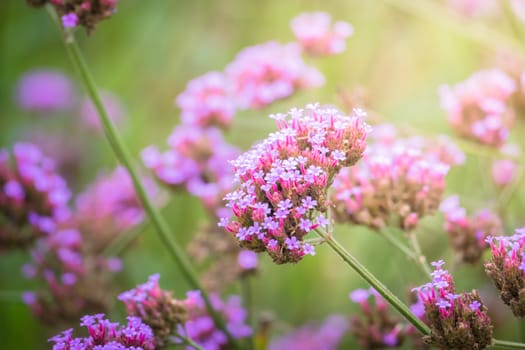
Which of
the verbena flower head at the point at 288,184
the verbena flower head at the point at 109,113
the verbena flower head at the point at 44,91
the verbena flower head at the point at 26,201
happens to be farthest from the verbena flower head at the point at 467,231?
the verbena flower head at the point at 44,91

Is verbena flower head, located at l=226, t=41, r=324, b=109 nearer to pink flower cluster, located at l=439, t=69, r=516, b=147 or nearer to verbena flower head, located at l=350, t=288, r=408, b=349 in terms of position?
pink flower cluster, located at l=439, t=69, r=516, b=147

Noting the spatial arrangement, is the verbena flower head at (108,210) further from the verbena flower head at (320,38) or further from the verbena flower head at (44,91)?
the verbena flower head at (44,91)

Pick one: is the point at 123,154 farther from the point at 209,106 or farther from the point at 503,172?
the point at 503,172

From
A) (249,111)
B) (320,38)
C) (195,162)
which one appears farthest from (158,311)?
(249,111)

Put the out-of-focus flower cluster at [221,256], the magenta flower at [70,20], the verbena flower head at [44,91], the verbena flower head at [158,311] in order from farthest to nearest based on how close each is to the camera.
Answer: the verbena flower head at [44,91] → the out-of-focus flower cluster at [221,256] → the magenta flower at [70,20] → the verbena flower head at [158,311]

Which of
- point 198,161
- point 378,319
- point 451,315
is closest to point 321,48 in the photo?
point 198,161
